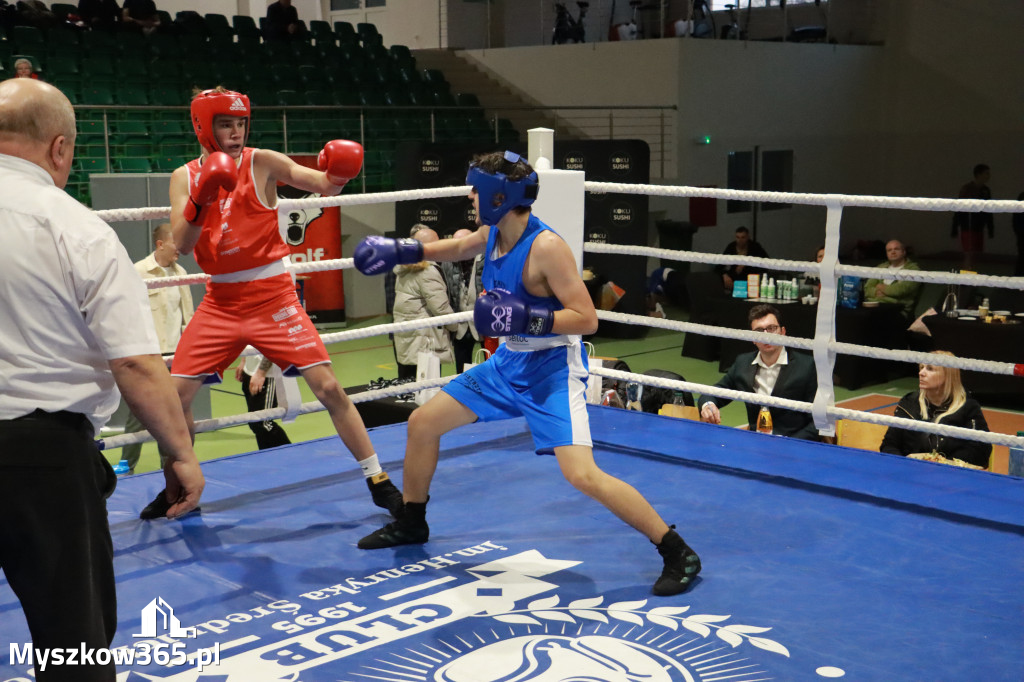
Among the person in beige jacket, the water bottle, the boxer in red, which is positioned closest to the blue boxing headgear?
the boxer in red

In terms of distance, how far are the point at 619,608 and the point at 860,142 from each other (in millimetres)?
14877

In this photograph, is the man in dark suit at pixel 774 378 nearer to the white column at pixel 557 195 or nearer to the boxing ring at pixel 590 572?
the boxing ring at pixel 590 572

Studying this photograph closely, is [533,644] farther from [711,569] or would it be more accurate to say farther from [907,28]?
[907,28]

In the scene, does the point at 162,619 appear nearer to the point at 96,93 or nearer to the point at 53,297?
the point at 53,297

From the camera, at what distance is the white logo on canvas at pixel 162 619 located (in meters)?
2.55

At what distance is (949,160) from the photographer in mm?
15719

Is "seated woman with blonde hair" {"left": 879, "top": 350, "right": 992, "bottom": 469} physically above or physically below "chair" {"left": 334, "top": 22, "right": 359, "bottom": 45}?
below

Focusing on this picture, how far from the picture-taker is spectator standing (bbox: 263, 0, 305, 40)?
1309 centimetres

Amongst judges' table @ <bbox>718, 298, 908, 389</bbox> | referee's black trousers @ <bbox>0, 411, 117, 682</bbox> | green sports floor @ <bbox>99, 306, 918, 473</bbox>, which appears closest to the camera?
referee's black trousers @ <bbox>0, 411, 117, 682</bbox>

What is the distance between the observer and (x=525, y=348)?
3.00m

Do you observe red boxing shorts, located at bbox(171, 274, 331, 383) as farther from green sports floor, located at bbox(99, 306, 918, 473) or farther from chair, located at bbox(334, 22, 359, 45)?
chair, located at bbox(334, 22, 359, 45)

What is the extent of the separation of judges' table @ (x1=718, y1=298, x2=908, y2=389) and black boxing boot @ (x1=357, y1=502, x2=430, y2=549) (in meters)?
5.39

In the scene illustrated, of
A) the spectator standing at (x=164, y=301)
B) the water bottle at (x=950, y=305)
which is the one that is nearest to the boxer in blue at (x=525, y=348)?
the spectator standing at (x=164, y=301)

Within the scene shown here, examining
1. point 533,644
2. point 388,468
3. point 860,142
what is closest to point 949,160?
point 860,142
